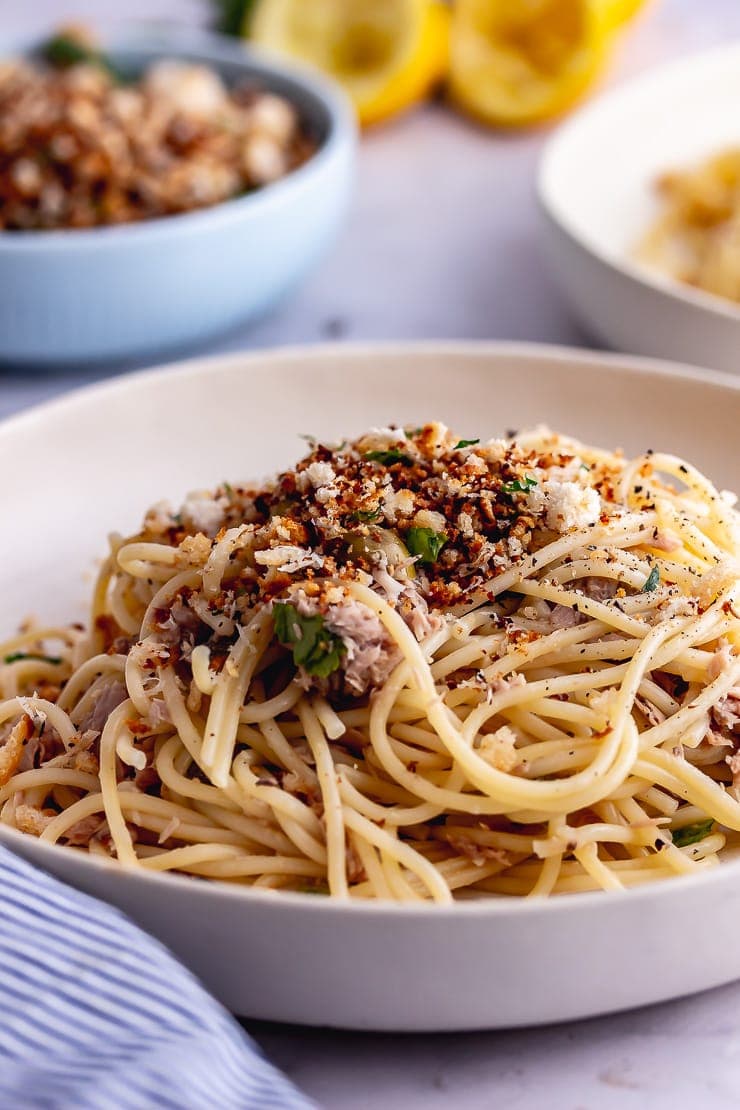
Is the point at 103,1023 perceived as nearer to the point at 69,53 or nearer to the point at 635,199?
the point at 635,199

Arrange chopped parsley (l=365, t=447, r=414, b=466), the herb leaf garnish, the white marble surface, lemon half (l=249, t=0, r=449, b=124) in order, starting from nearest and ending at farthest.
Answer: the white marble surface < chopped parsley (l=365, t=447, r=414, b=466) < lemon half (l=249, t=0, r=449, b=124) < the herb leaf garnish

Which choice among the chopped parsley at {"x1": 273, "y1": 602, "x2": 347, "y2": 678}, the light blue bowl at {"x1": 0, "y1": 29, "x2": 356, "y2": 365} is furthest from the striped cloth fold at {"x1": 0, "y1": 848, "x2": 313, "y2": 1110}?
the light blue bowl at {"x1": 0, "y1": 29, "x2": 356, "y2": 365}

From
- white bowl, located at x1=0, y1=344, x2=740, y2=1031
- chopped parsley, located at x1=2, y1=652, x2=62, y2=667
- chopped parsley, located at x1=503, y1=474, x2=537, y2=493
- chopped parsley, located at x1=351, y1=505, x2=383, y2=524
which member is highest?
chopped parsley, located at x1=503, y1=474, x2=537, y2=493

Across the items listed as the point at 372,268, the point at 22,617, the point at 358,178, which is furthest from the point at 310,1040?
the point at 358,178

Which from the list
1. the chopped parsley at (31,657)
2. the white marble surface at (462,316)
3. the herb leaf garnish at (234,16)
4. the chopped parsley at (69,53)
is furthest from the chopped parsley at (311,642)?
the herb leaf garnish at (234,16)

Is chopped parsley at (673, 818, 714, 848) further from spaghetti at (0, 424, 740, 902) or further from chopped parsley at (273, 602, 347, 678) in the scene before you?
chopped parsley at (273, 602, 347, 678)

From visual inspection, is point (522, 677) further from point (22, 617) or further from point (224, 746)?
point (22, 617)
